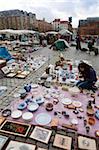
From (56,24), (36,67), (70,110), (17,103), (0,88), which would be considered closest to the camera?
(70,110)

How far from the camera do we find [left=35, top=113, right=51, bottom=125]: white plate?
14.6 feet

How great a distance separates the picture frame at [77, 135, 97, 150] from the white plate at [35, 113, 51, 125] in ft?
3.11

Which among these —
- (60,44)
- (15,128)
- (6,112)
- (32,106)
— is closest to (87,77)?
(32,106)

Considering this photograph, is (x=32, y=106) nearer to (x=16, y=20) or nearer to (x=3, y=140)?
(x=3, y=140)

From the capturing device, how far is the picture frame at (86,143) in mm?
3643

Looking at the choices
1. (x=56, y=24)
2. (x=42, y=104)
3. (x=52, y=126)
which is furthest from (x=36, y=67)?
(x=56, y=24)

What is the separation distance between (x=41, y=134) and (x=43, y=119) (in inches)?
24.4

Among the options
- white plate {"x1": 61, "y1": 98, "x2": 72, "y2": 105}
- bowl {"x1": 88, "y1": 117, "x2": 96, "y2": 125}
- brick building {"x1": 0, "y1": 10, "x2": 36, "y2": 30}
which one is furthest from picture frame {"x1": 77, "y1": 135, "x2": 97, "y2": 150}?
brick building {"x1": 0, "y1": 10, "x2": 36, "y2": 30}

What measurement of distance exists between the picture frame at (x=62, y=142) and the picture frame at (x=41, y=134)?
20 centimetres

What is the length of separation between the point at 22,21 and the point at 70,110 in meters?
41.2

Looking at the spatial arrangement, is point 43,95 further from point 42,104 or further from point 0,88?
point 0,88

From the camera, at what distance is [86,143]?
377 cm

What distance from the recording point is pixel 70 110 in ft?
16.8

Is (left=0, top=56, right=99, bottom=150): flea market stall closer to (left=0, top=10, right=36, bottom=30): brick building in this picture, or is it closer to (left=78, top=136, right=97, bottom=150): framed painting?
(left=78, top=136, right=97, bottom=150): framed painting
